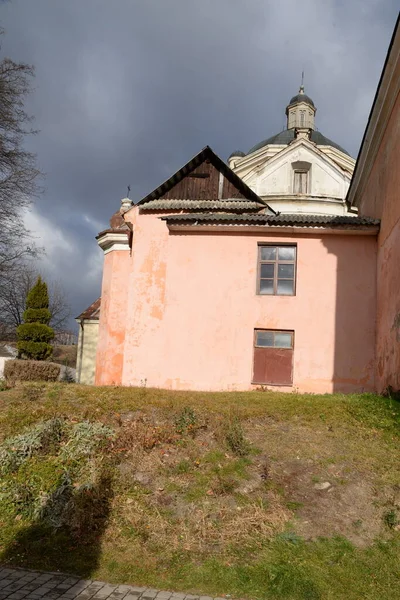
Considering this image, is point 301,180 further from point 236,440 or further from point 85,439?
point 85,439

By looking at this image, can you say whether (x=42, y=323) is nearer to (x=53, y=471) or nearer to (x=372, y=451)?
(x=53, y=471)

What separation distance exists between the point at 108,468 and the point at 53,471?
33.3 inches

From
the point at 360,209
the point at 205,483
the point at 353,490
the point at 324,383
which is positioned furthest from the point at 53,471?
the point at 360,209

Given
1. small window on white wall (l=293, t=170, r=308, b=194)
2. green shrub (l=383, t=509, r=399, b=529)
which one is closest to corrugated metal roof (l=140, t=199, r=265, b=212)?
small window on white wall (l=293, t=170, r=308, b=194)

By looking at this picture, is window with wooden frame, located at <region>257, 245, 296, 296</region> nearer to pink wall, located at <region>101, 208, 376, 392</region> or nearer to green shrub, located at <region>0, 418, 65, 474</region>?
pink wall, located at <region>101, 208, 376, 392</region>

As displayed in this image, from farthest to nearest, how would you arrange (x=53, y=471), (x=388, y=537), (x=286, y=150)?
(x=286, y=150) < (x=53, y=471) < (x=388, y=537)

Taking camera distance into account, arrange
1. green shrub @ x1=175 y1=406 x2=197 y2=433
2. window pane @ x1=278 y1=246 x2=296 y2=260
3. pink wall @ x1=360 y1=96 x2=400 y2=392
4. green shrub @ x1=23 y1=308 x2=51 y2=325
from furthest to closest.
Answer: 1. green shrub @ x1=23 y1=308 x2=51 y2=325
2. window pane @ x1=278 y1=246 x2=296 y2=260
3. pink wall @ x1=360 y1=96 x2=400 y2=392
4. green shrub @ x1=175 y1=406 x2=197 y2=433

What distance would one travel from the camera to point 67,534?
637cm

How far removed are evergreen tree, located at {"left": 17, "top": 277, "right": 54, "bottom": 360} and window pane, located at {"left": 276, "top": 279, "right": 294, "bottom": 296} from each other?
551 inches

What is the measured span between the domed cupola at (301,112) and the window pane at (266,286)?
27566mm

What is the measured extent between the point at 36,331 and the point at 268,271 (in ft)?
46.3

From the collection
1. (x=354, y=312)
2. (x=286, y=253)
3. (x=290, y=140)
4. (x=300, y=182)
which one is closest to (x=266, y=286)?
(x=286, y=253)

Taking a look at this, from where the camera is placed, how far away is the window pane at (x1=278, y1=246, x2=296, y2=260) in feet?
49.5

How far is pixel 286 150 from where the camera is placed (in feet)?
94.3
